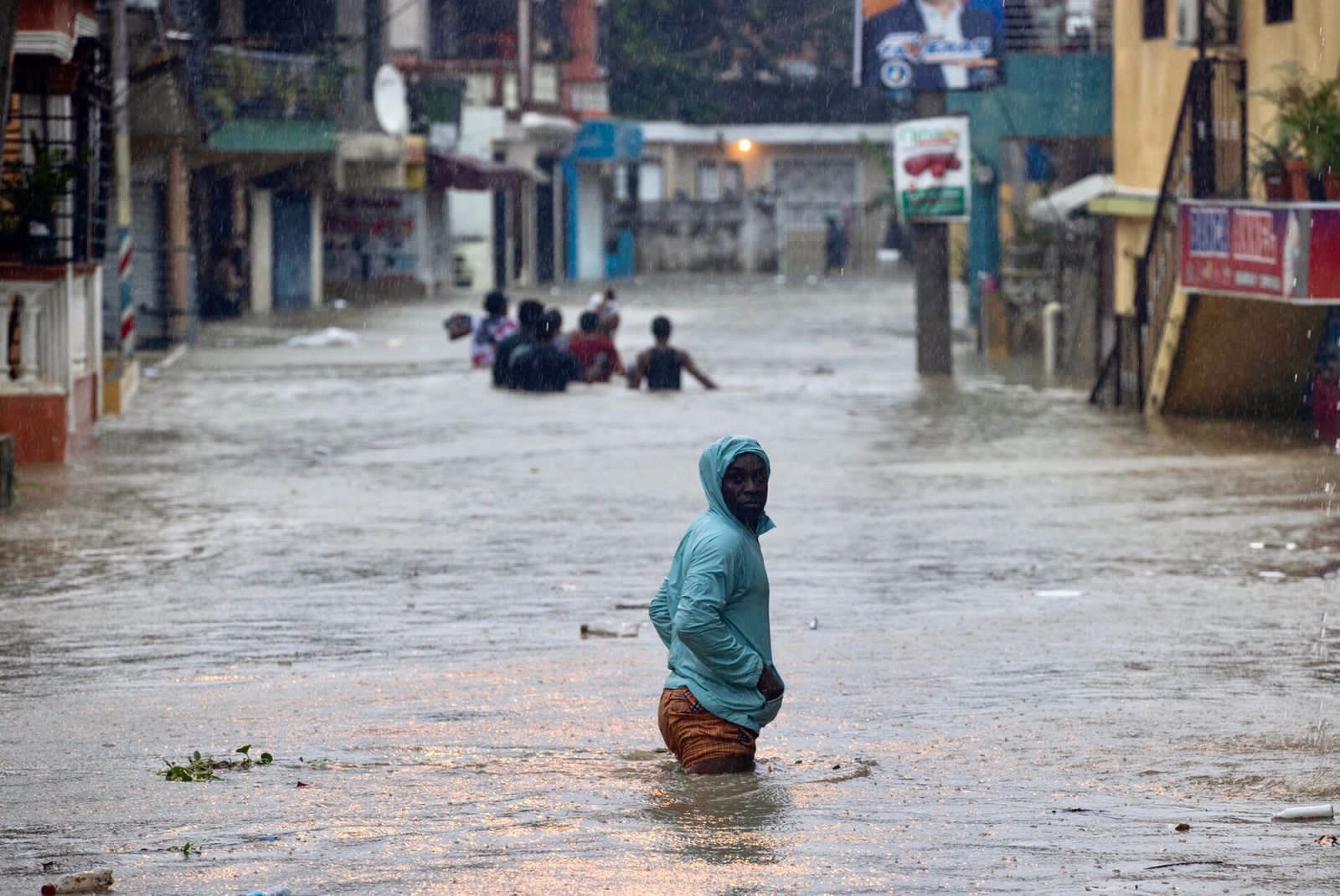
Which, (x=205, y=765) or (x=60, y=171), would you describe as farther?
(x=60, y=171)

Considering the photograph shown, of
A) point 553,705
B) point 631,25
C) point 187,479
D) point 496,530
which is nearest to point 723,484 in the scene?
point 553,705

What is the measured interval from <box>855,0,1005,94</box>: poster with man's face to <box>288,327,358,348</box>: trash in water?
9703 mm

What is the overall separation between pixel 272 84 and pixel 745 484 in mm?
30165

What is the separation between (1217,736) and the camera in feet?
26.7

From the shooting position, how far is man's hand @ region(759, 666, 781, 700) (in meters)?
7.47

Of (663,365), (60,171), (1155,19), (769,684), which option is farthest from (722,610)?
(1155,19)

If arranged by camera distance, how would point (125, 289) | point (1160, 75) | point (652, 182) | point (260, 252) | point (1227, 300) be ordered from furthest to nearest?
point (652, 182)
point (260, 252)
point (1160, 75)
point (125, 289)
point (1227, 300)

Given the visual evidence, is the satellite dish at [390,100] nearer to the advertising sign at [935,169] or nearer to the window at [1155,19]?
the advertising sign at [935,169]

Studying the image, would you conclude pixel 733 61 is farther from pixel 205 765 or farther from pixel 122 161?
pixel 205 765

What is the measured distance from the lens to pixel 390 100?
4462 cm

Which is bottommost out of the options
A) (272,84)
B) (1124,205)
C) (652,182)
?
(1124,205)

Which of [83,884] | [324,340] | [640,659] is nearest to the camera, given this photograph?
[83,884]

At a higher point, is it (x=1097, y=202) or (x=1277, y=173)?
(x=1097, y=202)

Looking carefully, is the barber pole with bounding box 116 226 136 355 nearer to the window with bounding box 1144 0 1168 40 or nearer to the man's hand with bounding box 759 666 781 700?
the window with bounding box 1144 0 1168 40
